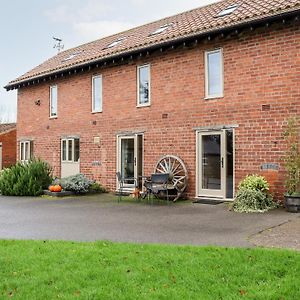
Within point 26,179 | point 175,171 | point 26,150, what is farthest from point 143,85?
point 26,150

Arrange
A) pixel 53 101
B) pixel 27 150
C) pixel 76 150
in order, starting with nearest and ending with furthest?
pixel 76 150 → pixel 53 101 → pixel 27 150

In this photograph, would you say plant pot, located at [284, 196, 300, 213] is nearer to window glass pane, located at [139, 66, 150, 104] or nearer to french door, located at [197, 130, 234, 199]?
french door, located at [197, 130, 234, 199]

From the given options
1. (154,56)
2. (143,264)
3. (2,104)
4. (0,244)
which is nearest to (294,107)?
(154,56)

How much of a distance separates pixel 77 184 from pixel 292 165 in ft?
26.3

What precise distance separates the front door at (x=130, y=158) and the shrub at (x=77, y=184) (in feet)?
4.43

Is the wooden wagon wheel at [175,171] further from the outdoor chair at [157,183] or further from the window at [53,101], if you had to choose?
the window at [53,101]

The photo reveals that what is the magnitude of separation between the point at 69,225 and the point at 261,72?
6.83m

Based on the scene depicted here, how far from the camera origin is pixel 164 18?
64.4ft

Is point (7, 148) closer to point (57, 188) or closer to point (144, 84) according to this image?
point (57, 188)

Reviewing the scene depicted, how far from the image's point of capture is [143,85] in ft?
49.8

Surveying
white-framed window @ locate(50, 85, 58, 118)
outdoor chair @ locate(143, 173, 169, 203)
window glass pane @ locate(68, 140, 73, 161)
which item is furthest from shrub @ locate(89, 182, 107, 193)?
white-framed window @ locate(50, 85, 58, 118)

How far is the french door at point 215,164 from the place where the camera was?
41.1ft

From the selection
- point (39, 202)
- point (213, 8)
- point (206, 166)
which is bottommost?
point (39, 202)

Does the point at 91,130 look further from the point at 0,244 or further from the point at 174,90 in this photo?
the point at 0,244
